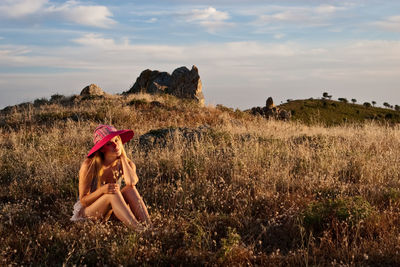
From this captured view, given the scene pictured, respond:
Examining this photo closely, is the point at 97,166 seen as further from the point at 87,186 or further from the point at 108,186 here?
the point at 108,186

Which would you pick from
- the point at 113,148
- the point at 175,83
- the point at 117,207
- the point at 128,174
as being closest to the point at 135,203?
the point at 117,207

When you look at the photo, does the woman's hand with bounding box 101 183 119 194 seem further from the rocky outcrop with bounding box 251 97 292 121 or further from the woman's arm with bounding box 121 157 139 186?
the rocky outcrop with bounding box 251 97 292 121

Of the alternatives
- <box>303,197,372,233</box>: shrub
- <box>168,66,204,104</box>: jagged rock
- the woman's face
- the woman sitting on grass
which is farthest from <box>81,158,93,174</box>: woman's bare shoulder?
<box>168,66,204,104</box>: jagged rock

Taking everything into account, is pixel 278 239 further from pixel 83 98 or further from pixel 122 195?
pixel 83 98

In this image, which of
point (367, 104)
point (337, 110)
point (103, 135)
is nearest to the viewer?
point (103, 135)

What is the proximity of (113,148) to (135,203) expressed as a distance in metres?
0.74

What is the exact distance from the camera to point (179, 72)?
76.2ft

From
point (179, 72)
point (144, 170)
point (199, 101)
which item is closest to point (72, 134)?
point (144, 170)

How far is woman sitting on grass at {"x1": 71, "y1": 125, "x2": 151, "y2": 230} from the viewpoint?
4.93 metres

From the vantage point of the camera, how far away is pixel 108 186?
193 inches

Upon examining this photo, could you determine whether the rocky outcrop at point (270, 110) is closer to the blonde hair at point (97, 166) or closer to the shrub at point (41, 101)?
the shrub at point (41, 101)

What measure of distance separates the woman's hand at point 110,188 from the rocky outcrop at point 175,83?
16.6 metres

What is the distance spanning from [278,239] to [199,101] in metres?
16.7

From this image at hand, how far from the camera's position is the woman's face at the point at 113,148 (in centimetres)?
507
